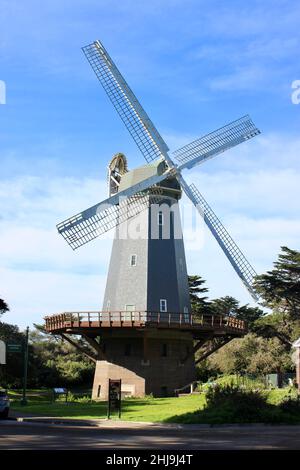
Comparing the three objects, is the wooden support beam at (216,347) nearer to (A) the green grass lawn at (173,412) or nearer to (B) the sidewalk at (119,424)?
(A) the green grass lawn at (173,412)

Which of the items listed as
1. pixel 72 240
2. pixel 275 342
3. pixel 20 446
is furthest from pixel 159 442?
pixel 275 342

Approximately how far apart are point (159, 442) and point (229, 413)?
680cm

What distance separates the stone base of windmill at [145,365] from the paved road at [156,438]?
16041 millimetres

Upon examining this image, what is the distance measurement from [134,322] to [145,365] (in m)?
3.39

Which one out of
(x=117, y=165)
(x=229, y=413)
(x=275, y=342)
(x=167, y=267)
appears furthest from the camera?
(x=275, y=342)

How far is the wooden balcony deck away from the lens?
114 ft

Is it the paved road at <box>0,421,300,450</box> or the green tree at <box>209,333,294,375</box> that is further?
the green tree at <box>209,333,294,375</box>

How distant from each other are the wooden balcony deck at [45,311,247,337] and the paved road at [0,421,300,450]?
14892 millimetres

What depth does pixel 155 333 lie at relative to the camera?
3647 cm

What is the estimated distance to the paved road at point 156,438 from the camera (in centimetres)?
1362

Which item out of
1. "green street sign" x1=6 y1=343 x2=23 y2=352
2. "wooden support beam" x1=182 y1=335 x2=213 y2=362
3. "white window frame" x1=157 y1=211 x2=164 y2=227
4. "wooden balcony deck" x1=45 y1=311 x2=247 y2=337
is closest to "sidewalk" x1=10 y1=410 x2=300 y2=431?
"green street sign" x1=6 y1=343 x2=23 y2=352

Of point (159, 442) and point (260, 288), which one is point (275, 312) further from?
point (159, 442)

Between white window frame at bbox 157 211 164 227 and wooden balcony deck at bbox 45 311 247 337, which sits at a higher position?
white window frame at bbox 157 211 164 227

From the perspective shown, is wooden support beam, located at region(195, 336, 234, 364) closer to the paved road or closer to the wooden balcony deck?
the wooden balcony deck
